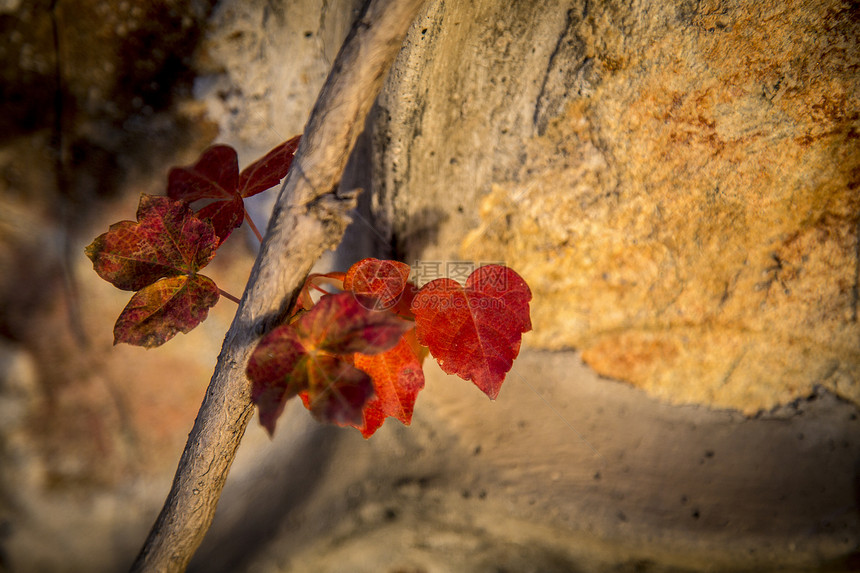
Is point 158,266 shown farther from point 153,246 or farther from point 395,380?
point 395,380

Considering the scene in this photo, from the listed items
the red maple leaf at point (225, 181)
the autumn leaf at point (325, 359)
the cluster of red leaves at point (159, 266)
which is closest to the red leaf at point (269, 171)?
the red maple leaf at point (225, 181)

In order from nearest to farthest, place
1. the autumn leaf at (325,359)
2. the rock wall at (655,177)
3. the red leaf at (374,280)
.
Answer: the autumn leaf at (325,359), the red leaf at (374,280), the rock wall at (655,177)

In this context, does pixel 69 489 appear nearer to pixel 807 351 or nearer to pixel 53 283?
pixel 53 283

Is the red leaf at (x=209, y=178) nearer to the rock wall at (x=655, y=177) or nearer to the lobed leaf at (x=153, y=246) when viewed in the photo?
the lobed leaf at (x=153, y=246)

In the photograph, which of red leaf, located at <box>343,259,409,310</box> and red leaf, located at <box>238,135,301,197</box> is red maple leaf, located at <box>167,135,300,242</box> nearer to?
red leaf, located at <box>238,135,301,197</box>

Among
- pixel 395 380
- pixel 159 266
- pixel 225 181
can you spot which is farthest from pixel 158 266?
pixel 395 380
